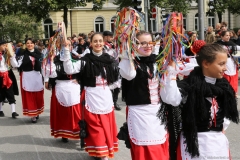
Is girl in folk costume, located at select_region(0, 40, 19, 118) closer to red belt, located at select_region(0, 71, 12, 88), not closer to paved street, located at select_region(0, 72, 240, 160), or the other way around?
red belt, located at select_region(0, 71, 12, 88)

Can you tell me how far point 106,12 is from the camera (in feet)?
146

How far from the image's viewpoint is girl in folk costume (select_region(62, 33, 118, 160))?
205 inches

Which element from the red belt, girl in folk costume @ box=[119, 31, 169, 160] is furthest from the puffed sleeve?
the red belt

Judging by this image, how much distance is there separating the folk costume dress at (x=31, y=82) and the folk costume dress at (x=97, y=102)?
127 inches

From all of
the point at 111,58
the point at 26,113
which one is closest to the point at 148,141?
the point at 111,58

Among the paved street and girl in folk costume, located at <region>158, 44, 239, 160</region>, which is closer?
girl in folk costume, located at <region>158, 44, 239, 160</region>

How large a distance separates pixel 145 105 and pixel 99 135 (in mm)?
1443

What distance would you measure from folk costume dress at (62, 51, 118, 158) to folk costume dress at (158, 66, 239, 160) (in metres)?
2.15

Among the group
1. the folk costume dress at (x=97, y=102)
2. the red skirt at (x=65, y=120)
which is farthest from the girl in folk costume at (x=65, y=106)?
the folk costume dress at (x=97, y=102)

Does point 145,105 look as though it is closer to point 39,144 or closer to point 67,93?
point 67,93

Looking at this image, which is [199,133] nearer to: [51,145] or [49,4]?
[51,145]

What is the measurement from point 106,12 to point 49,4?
21.4 metres

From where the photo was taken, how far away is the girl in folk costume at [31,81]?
832cm

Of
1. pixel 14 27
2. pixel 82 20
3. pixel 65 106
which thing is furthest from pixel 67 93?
pixel 82 20
